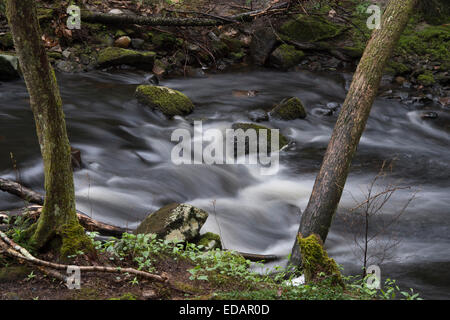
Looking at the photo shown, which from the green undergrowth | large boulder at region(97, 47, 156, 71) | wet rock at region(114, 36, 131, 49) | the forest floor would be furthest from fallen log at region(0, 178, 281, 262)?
wet rock at region(114, 36, 131, 49)

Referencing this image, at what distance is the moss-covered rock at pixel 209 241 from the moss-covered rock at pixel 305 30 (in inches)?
397

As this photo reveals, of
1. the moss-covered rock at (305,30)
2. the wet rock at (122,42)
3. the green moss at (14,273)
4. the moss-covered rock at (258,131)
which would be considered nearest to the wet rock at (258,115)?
the moss-covered rock at (258,131)

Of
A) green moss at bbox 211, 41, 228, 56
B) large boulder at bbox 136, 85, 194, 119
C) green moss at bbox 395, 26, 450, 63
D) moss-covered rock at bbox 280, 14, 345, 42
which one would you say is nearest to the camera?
large boulder at bbox 136, 85, 194, 119

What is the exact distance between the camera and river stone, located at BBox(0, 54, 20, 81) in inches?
383

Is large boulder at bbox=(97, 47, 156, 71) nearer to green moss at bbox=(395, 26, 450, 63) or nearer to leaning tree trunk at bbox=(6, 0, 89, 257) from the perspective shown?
green moss at bbox=(395, 26, 450, 63)

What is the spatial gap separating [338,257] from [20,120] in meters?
6.50

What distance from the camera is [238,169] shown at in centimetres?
820

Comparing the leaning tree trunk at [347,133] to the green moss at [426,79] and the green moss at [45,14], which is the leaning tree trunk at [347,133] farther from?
the green moss at [45,14]

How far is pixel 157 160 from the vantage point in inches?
319

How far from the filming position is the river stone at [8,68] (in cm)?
973

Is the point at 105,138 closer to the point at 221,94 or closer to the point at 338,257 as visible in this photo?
the point at 221,94

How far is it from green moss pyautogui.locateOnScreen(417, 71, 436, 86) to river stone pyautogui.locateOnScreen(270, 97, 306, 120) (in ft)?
14.6

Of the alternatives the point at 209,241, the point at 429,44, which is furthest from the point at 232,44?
the point at 209,241
